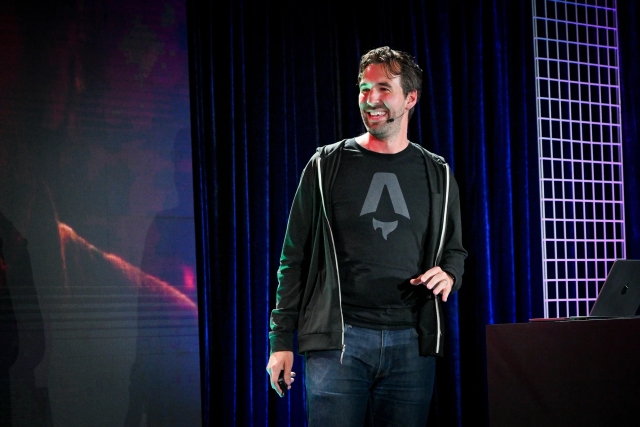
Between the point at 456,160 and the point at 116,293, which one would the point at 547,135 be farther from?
the point at 116,293

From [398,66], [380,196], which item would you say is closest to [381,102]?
[398,66]

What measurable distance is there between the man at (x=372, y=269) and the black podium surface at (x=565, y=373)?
0.23 meters

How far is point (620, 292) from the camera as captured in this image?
2.53 meters

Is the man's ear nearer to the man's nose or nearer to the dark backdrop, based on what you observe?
the man's nose

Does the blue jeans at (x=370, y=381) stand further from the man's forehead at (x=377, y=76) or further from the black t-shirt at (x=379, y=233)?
the man's forehead at (x=377, y=76)

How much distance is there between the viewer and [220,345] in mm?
3564

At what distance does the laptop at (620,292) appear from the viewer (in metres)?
2.48

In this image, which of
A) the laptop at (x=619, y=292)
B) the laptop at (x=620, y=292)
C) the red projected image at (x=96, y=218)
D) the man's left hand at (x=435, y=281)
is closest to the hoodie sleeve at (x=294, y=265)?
the man's left hand at (x=435, y=281)

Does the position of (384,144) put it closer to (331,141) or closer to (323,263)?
(323,263)

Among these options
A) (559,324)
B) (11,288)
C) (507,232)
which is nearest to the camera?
(559,324)

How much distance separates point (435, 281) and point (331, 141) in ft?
6.29

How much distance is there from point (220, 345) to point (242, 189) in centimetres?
78

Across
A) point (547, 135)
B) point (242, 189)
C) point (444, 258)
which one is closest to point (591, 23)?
point (547, 135)

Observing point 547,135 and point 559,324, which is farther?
point 547,135
